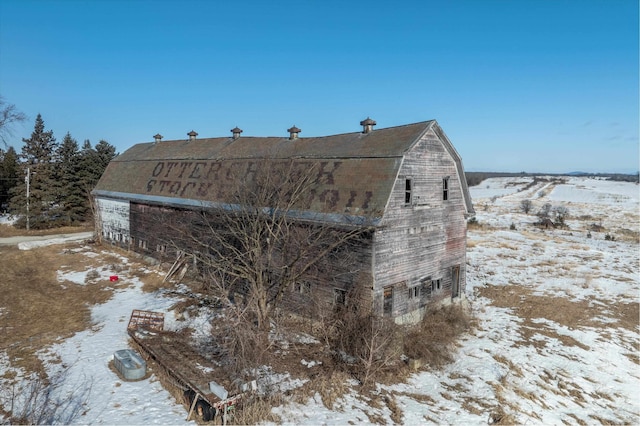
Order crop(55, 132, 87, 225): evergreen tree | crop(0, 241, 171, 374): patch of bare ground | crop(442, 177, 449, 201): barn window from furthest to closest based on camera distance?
crop(55, 132, 87, 225): evergreen tree → crop(442, 177, 449, 201): barn window → crop(0, 241, 171, 374): patch of bare ground

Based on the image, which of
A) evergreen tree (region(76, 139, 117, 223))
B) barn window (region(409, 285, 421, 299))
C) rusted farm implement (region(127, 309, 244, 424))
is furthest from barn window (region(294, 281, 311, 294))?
evergreen tree (region(76, 139, 117, 223))

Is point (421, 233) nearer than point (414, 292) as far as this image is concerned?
No

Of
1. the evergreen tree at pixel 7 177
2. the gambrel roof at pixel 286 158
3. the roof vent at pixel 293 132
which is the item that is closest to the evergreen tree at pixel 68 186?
the evergreen tree at pixel 7 177

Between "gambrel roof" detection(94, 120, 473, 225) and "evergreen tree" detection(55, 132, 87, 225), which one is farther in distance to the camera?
"evergreen tree" detection(55, 132, 87, 225)

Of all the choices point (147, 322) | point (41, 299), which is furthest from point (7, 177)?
point (147, 322)

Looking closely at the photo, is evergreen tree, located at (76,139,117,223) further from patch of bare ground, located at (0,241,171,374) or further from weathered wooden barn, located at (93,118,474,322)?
weathered wooden barn, located at (93,118,474,322)

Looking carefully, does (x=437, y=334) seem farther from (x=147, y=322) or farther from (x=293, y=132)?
(x=293, y=132)

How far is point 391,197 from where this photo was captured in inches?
643

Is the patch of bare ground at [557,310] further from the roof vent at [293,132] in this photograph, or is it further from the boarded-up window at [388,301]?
the roof vent at [293,132]

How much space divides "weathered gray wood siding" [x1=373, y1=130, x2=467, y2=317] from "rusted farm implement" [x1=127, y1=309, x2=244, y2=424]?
711 centimetres

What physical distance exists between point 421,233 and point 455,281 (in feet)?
15.7

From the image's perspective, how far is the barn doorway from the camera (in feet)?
68.7

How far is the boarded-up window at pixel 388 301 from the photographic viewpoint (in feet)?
54.8

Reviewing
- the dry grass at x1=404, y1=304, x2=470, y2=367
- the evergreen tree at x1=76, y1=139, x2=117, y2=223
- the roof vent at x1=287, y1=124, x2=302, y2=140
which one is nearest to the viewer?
the dry grass at x1=404, y1=304, x2=470, y2=367
